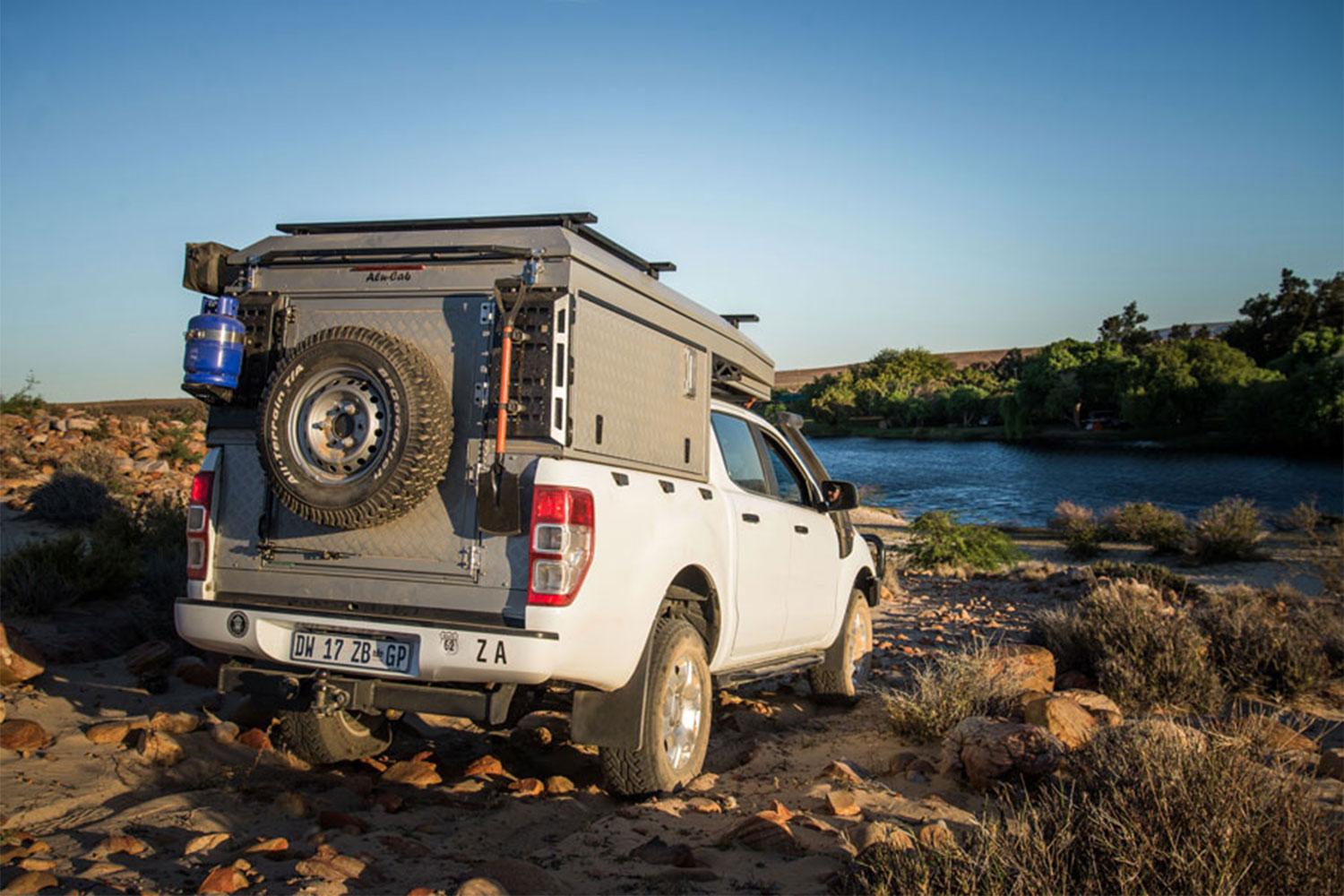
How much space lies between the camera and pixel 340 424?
4547mm

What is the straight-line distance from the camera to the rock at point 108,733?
18.1 feet

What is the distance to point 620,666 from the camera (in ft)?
14.9

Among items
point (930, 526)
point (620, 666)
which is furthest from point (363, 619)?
point (930, 526)

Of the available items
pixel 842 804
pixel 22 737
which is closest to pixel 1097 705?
pixel 842 804

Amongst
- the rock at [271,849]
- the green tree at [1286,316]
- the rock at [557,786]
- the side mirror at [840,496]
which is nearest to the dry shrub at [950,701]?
the side mirror at [840,496]

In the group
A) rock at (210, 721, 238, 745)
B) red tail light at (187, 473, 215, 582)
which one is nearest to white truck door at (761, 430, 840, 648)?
rock at (210, 721, 238, 745)

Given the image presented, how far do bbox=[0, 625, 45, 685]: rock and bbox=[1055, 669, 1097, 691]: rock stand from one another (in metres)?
7.56

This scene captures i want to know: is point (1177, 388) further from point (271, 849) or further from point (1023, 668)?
point (271, 849)

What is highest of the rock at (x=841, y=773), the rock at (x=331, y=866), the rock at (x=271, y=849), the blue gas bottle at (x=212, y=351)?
the blue gas bottle at (x=212, y=351)

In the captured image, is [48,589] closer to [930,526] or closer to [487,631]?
[487,631]

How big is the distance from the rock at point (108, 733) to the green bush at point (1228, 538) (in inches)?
800

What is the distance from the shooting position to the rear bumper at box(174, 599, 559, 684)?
4184 millimetres

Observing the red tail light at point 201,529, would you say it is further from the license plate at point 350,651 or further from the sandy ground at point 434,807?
the sandy ground at point 434,807

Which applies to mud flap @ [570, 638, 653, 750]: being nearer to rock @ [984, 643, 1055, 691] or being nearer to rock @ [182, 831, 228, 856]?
rock @ [182, 831, 228, 856]
